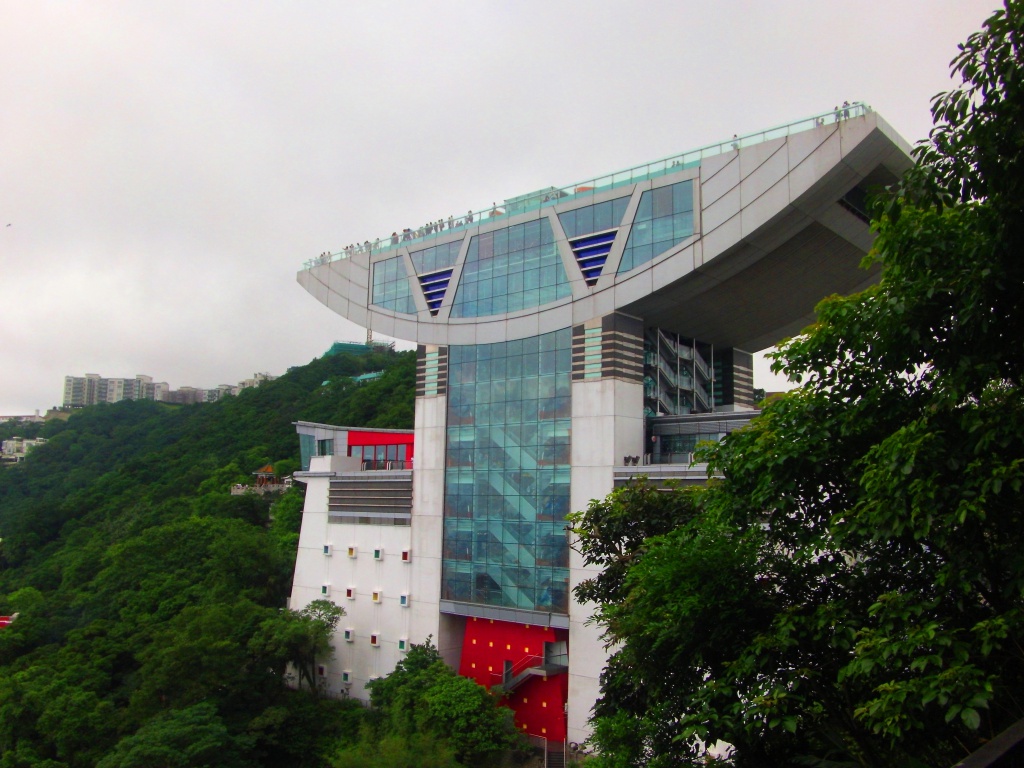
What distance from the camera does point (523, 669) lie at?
84.1 ft

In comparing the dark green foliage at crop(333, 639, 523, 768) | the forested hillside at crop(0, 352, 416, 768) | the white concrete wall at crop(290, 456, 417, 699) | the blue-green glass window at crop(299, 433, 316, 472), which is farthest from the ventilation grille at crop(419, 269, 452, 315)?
the forested hillside at crop(0, 352, 416, 768)

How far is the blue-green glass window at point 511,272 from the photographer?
25.6 m

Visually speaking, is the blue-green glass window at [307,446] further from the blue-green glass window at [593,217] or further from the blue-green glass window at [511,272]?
the blue-green glass window at [593,217]

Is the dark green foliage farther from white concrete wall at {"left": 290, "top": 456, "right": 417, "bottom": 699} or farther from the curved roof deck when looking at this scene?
the curved roof deck

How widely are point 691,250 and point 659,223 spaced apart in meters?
1.46

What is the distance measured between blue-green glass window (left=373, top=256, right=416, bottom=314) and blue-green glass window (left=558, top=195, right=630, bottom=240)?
285 inches

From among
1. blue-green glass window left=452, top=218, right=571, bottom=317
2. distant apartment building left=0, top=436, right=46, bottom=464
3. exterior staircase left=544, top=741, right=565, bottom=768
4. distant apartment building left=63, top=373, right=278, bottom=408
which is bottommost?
exterior staircase left=544, top=741, right=565, bottom=768

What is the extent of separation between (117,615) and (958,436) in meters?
36.7

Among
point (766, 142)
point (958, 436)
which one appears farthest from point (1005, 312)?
point (766, 142)

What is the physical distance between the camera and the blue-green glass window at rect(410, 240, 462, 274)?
28250 millimetres

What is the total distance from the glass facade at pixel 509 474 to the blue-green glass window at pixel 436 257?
334cm

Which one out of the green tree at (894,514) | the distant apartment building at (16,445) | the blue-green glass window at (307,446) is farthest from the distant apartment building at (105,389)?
the green tree at (894,514)

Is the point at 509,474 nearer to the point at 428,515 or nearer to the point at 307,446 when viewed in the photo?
the point at 428,515

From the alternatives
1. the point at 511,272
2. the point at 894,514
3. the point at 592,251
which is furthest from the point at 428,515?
the point at 894,514
